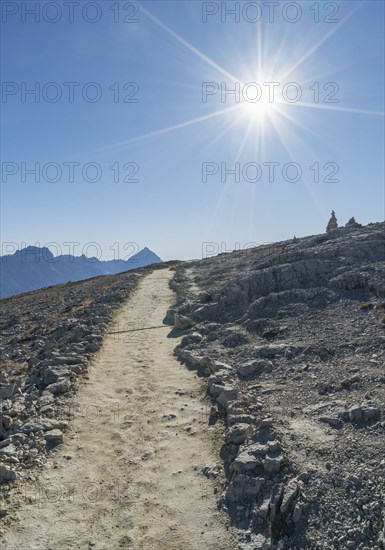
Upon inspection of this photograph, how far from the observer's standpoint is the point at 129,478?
1157cm

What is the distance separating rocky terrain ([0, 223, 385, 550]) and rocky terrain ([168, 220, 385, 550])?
1.6 inches

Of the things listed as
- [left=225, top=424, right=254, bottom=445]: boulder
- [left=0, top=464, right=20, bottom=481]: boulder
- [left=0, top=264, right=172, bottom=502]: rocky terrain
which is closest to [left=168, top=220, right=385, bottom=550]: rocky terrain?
[left=225, top=424, right=254, bottom=445]: boulder

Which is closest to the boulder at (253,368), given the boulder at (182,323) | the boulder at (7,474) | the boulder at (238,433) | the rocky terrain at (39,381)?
the boulder at (238,433)

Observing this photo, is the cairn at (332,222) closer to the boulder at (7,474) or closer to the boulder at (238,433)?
the boulder at (238,433)

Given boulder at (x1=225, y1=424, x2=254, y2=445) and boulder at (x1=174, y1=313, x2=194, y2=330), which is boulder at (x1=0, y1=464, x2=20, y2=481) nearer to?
boulder at (x1=225, y1=424, x2=254, y2=445)

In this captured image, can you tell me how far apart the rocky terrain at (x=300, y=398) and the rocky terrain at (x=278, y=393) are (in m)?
0.04

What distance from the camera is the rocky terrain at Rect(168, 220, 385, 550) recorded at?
30.4 feet

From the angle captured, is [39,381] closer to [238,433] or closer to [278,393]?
[238,433]

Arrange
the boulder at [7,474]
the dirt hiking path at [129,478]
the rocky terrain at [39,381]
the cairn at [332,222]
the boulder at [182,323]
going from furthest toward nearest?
the cairn at [332,222] → the boulder at [182,323] → the rocky terrain at [39,381] → the boulder at [7,474] → the dirt hiking path at [129,478]

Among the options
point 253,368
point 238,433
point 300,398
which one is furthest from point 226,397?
point 253,368

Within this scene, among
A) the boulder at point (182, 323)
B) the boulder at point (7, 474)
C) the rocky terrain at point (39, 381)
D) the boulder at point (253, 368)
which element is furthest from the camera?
the boulder at point (182, 323)

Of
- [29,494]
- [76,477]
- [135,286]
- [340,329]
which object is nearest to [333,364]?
[340,329]

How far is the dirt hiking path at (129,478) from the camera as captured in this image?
31.0ft

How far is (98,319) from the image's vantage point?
29734 millimetres
